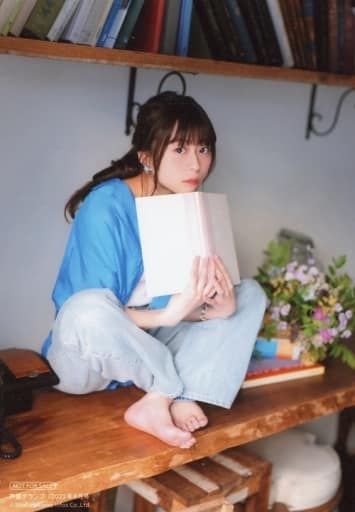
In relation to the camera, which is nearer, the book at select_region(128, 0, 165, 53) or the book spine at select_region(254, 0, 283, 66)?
the book at select_region(128, 0, 165, 53)

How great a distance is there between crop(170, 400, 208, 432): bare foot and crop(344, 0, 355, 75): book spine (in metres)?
0.95

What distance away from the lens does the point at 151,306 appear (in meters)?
1.49

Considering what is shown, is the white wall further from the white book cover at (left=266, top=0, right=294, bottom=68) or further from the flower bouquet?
the flower bouquet

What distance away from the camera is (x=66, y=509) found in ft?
4.53

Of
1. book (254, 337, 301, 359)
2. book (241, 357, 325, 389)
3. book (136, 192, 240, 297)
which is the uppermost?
book (136, 192, 240, 297)

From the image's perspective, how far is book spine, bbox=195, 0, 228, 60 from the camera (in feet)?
5.24

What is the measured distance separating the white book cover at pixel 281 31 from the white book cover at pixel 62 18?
508 millimetres

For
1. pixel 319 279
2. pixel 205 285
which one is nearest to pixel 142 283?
pixel 205 285

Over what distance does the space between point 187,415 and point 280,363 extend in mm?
393

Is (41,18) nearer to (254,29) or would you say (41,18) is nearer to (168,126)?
(168,126)

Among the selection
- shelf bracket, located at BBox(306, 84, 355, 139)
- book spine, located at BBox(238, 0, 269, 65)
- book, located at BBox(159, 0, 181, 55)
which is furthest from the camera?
shelf bracket, located at BBox(306, 84, 355, 139)

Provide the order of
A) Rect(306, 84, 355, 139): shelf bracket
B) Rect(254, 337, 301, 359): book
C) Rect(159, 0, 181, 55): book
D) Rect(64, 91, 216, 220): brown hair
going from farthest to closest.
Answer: Rect(306, 84, 355, 139): shelf bracket, Rect(254, 337, 301, 359): book, Rect(159, 0, 181, 55): book, Rect(64, 91, 216, 220): brown hair

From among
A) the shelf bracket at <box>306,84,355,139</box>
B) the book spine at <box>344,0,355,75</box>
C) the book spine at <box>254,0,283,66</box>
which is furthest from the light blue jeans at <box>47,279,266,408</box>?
the shelf bracket at <box>306,84,355,139</box>

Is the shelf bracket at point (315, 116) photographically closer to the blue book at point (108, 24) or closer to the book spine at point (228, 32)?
the book spine at point (228, 32)
